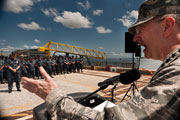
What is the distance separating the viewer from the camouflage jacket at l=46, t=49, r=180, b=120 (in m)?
0.52

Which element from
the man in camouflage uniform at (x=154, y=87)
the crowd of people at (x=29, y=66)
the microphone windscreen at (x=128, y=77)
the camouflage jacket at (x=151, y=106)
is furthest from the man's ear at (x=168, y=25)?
the crowd of people at (x=29, y=66)

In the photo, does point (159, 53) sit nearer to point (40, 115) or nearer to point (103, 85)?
point (103, 85)

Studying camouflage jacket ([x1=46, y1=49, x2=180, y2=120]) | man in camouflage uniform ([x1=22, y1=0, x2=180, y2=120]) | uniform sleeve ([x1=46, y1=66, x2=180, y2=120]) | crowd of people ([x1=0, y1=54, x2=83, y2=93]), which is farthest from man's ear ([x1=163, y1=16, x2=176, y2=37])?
crowd of people ([x1=0, y1=54, x2=83, y2=93])

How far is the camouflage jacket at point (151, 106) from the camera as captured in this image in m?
0.52

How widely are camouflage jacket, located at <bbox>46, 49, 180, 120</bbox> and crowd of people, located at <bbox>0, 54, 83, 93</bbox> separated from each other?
20.8 feet

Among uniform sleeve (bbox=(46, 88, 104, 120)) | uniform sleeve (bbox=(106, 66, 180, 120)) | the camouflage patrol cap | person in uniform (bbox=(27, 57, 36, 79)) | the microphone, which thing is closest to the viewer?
uniform sleeve (bbox=(106, 66, 180, 120))

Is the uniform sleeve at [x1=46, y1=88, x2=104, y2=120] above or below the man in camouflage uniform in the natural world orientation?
below

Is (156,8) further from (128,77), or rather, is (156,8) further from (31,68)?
(31,68)

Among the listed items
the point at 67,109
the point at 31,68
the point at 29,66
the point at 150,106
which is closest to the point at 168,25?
the point at 150,106

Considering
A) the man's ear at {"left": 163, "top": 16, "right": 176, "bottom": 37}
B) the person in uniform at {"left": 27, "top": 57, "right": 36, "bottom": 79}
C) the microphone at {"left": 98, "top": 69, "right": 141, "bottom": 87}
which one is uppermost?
the man's ear at {"left": 163, "top": 16, "right": 176, "bottom": 37}

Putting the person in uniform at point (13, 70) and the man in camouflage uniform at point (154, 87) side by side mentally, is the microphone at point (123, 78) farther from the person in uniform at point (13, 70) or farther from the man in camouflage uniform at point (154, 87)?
the person in uniform at point (13, 70)

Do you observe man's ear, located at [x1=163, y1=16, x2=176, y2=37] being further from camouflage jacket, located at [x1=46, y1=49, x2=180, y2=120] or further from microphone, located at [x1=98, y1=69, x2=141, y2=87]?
microphone, located at [x1=98, y1=69, x2=141, y2=87]

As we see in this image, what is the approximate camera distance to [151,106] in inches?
21.0

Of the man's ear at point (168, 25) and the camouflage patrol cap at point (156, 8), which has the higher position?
the camouflage patrol cap at point (156, 8)
